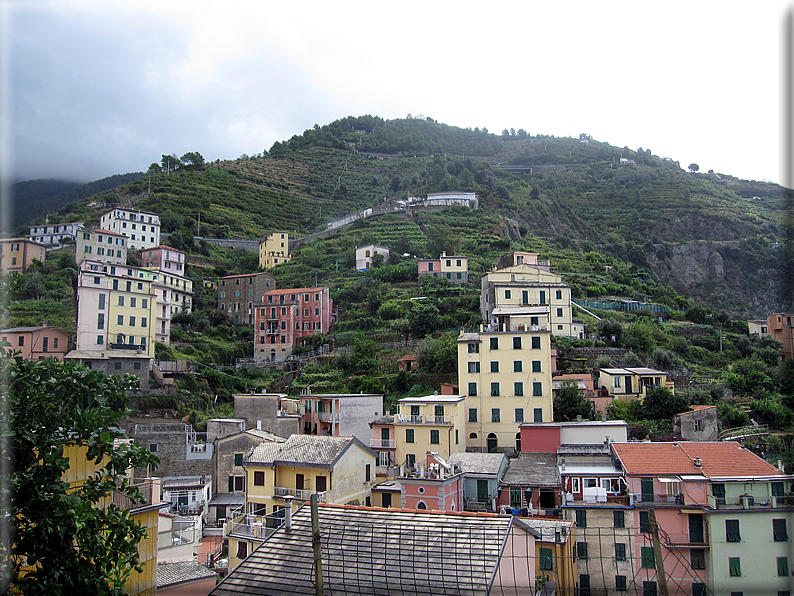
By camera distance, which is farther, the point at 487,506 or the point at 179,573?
the point at 487,506

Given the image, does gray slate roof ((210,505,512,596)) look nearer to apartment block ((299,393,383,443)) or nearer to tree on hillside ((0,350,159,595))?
tree on hillside ((0,350,159,595))

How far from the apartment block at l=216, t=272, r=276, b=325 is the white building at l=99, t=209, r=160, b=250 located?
994 centimetres

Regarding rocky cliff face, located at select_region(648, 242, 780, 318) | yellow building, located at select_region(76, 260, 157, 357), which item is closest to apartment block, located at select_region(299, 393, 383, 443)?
yellow building, located at select_region(76, 260, 157, 357)

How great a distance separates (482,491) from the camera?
66.5ft

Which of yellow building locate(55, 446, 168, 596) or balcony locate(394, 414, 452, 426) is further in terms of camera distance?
balcony locate(394, 414, 452, 426)

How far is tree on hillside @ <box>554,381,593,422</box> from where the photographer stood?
91.4ft

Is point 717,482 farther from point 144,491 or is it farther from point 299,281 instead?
point 299,281

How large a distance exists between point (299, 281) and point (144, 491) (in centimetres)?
4602

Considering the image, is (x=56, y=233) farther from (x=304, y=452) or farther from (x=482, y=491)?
(x=482, y=491)

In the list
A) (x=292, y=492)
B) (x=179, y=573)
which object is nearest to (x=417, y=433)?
(x=292, y=492)

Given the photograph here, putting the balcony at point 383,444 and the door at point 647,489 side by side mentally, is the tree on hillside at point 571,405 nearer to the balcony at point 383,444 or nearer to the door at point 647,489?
the balcony at point 383,444

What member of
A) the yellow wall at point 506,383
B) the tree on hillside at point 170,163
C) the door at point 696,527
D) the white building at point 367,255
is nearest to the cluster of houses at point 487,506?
the door at point 696,527

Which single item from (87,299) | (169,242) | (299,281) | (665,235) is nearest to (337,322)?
(299,281)

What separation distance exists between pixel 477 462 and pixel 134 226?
4720cm
